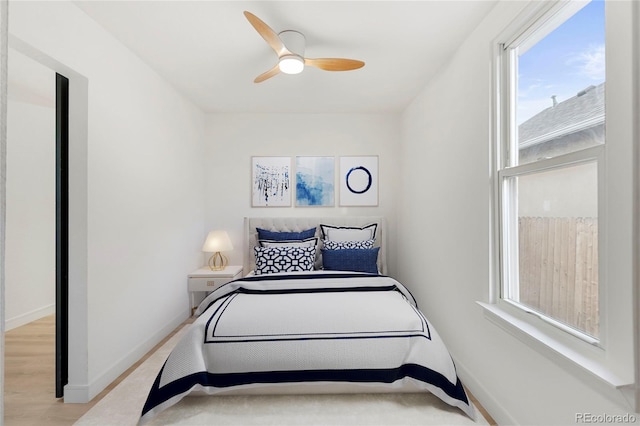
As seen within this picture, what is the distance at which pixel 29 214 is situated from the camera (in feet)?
12.3

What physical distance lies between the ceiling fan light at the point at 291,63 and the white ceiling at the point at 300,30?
0.64 feet

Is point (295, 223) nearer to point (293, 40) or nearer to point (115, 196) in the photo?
point (115, 196)

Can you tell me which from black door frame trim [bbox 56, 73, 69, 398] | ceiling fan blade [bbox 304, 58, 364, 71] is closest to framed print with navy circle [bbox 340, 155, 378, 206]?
ceiling fan blade [bbox 304, 58, 364, 71]

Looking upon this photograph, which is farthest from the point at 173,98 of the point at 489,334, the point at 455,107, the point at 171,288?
the point at 489,334

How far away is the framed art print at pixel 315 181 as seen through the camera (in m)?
4.22

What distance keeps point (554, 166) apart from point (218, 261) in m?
3.72

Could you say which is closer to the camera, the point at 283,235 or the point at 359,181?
the point at 283,235

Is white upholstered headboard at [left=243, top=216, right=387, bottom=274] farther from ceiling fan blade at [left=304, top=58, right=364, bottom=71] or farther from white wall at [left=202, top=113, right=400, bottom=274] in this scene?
ceiling fan blade at [left=304, top=58, right=364, bottom=71]

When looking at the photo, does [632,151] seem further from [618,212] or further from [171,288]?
[171,288]

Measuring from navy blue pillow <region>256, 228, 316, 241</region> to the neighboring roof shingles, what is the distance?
248 cm

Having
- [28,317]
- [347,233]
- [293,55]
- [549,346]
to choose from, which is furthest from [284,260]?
[28,317]

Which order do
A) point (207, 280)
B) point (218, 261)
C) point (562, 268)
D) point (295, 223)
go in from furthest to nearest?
1. point (218, 261)
2. point (295, 223)
3. point (207, 280)
4. point (562, 268)

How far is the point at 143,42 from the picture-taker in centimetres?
244

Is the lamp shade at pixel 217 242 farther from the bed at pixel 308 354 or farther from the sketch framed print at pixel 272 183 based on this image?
the bed at pixel 308 354
